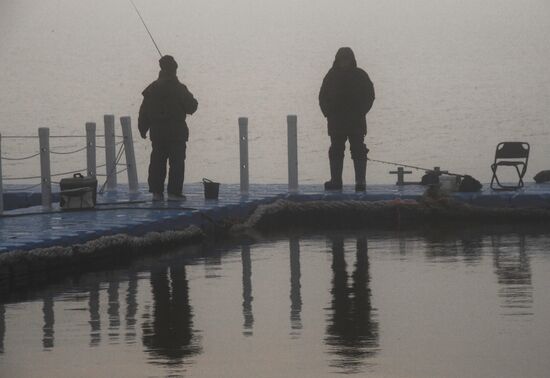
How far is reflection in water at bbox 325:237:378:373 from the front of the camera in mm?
10336

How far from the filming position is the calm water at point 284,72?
6925cm

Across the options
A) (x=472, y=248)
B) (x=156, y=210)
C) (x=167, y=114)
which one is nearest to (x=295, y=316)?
(x=472, y=248)

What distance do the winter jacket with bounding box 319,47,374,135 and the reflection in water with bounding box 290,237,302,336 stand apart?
10.0 feet

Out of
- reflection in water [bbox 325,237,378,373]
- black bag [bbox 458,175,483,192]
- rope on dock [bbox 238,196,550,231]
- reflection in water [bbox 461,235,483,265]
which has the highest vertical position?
black bag [bbox 458,175,483,192]

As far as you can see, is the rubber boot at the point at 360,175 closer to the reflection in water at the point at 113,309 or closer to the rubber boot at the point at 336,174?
the rubber boot at the point at 336,174

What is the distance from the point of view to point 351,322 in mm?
11875

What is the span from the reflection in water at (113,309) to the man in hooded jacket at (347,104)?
7452 millimetres

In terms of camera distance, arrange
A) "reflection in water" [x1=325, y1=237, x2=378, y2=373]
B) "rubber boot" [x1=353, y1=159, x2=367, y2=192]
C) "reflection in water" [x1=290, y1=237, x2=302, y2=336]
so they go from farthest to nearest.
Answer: "rubber boot" [x1=353, y1=159, x2=367, y2=192] < "reflection in water" [x1=290, y1=237, x2=302, y2=336] < "reflection in water" [x1=325, y1=237, x2=378, y2=373]

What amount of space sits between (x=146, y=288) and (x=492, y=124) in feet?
229

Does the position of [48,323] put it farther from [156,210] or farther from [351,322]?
[156,210]

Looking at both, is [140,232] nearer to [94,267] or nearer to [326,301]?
[94,267]

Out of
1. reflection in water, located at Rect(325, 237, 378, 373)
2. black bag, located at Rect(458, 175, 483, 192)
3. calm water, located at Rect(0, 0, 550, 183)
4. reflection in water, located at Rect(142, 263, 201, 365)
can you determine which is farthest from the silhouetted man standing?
calm water, located at Rect(0, 0, 550, 183)

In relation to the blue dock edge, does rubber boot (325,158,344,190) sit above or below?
above

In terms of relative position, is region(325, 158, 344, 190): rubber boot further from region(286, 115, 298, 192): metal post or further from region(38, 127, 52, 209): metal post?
region(38, 127, 52, 209): metal post
